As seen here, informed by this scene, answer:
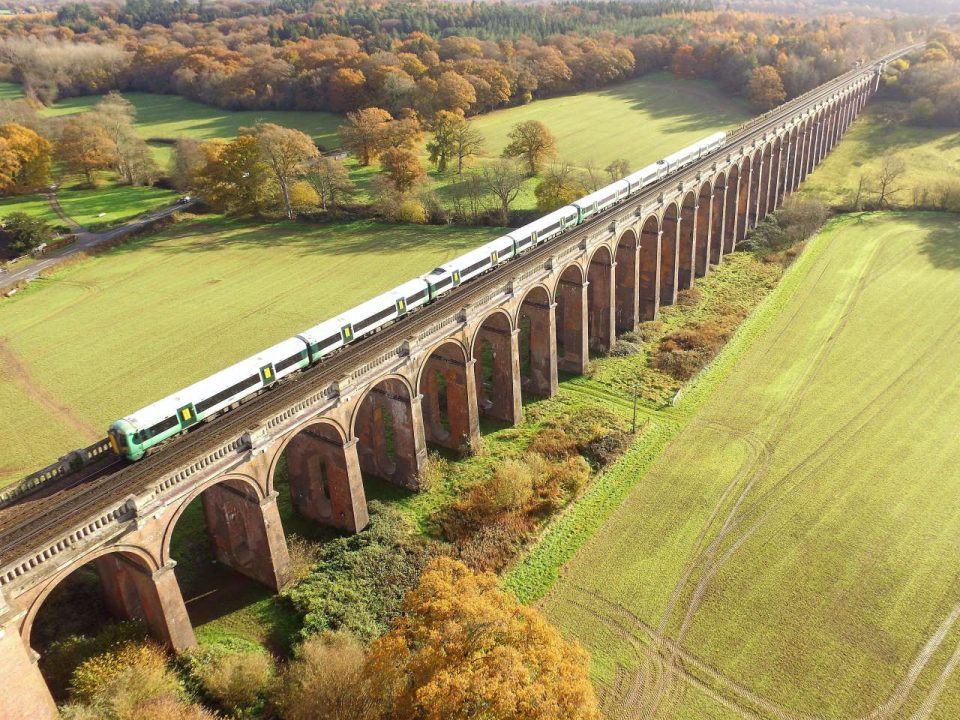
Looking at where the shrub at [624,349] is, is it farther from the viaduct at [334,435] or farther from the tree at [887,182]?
the tree at [887,182]

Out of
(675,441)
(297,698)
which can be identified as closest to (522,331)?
(675,441)

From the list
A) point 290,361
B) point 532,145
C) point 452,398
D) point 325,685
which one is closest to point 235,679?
point 325,685

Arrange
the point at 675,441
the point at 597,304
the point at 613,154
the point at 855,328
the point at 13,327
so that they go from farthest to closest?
Result: 1. the point at 613,154
2. the point at 13,327
3. the point at 855,328
4. the point at 597,304
5. the point at 675,441

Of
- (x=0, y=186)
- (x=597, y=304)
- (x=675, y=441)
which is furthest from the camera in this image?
(x=0, y=186)

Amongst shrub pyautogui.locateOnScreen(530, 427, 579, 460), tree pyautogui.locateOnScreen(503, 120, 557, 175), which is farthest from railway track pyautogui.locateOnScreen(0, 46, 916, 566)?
tree pyautogui.locateOnScreen(503, 120, 557, 175)

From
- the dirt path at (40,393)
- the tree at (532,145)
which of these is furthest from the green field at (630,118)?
the dirt path at (40,393)

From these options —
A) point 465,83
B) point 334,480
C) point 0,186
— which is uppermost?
point 465,83

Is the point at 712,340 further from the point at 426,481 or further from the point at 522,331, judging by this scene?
the point at 426,481
